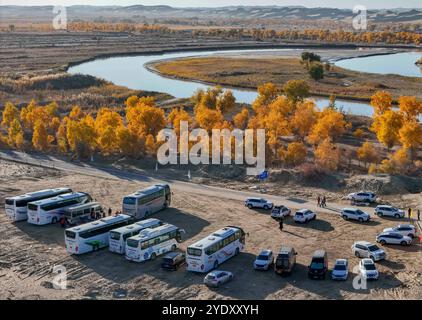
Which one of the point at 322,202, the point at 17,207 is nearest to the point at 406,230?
the point at 322,202

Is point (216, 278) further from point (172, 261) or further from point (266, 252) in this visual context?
point (266, 252)

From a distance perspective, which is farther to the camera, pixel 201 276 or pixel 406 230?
pixel 406 230

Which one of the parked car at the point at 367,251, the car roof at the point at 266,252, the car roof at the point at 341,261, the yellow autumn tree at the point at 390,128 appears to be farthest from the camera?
the yellow autumn tree at the point at 390,128

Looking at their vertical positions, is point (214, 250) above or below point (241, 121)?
below

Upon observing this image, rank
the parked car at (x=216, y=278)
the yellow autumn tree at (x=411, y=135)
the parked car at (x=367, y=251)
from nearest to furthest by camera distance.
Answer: the parked car at (x=216, y=278) → the parked car at (x=367, y=251) → the yellow autumn tree at (x=411, y=135)

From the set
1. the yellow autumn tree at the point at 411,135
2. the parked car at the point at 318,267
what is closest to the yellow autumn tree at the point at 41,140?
the yellow autumn tree at the point at 411,135

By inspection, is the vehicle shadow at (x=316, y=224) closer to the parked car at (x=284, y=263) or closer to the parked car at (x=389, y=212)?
the parked car at (x=389, y=212)

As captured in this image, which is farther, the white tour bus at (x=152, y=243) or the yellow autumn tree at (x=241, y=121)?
the yellow autumn tree at (x=241, y=121)
